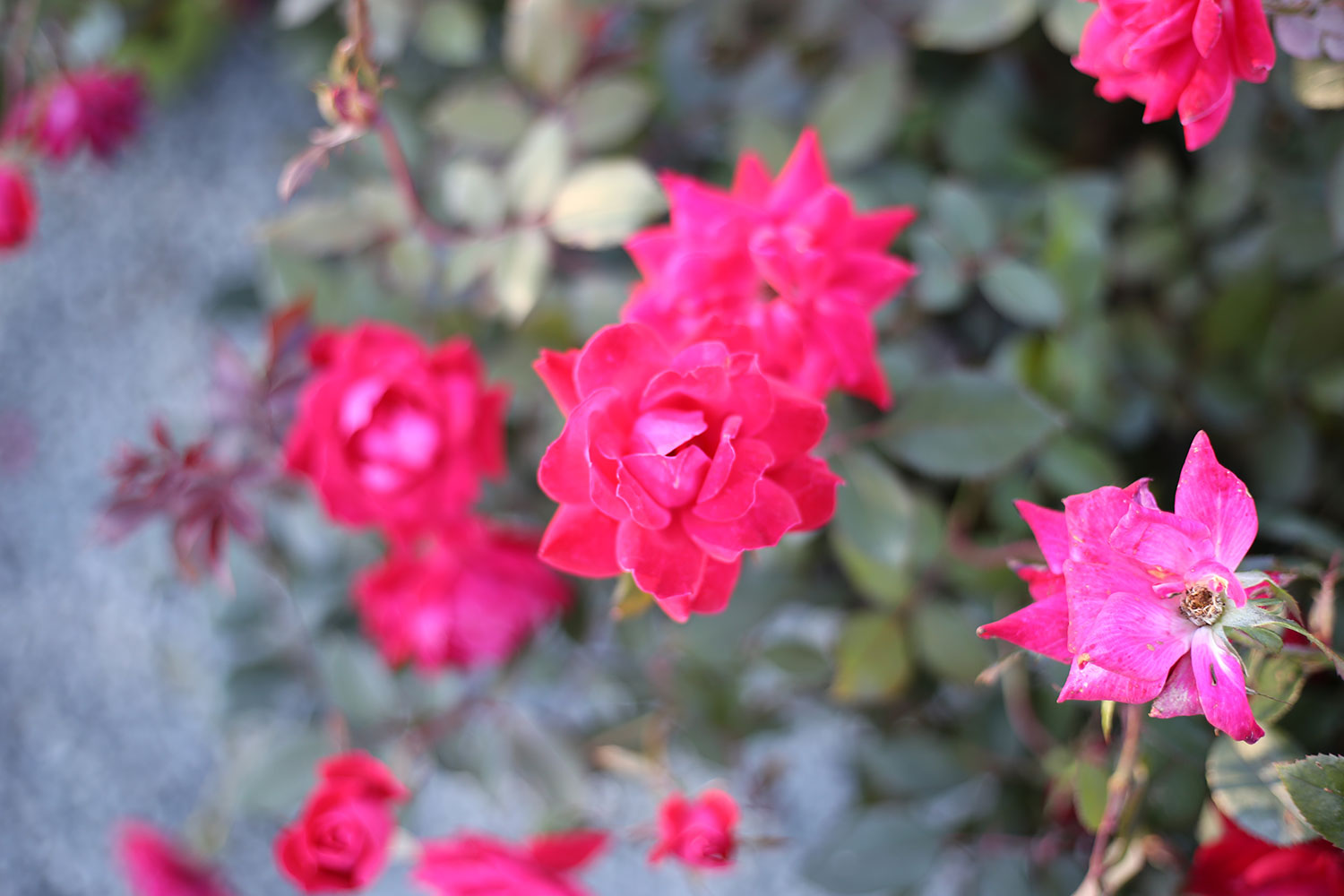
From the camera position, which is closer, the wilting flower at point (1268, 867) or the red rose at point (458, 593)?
the wilting flower at point (1268, 867)

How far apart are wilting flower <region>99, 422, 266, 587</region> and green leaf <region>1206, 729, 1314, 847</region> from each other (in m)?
0.57

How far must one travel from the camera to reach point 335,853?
0.49 m

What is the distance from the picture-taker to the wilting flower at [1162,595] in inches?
12.2

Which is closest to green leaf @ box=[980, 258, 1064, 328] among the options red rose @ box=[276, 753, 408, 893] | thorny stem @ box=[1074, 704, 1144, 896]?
thorny stem @ box=[1074, 704, 1144, 896]

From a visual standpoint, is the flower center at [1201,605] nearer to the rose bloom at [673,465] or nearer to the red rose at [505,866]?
the rose bloom at [673,465]

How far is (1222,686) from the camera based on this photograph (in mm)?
311

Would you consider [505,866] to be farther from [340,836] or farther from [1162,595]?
[1162,595]

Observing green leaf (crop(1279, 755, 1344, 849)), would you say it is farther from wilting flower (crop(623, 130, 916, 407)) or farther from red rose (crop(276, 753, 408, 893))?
red rose (crop(276, 753, 408, 893))

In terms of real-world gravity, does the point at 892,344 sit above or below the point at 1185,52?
below

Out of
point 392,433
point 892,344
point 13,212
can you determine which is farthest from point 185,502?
point 892,344

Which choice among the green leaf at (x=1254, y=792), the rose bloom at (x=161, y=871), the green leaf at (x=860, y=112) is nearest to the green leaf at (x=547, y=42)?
the green leaf at (x=860, y=112)

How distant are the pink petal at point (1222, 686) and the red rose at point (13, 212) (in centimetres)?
78

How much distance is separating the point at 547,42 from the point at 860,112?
9.6 inches

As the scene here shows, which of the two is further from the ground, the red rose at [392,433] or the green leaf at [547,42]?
the green leaf at [547,42]
